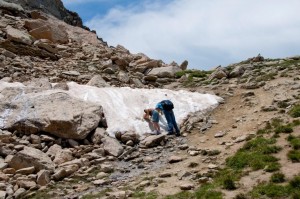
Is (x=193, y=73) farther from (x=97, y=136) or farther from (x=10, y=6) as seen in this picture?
(x=10, y=6)

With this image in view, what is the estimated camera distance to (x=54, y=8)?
49.8 meters

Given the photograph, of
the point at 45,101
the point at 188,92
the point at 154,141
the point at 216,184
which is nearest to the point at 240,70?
the point at 188,92

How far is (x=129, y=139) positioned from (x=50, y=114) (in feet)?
12.4

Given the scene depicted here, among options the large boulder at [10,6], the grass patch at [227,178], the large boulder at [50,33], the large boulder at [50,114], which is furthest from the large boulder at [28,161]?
the large boulder at [10,6]

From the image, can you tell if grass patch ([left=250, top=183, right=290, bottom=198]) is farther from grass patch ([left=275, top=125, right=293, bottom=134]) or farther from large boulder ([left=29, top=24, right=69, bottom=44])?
large boulder ([left=29, top=24, right=69, bottom=44])

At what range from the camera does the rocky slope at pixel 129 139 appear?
13.6 meters

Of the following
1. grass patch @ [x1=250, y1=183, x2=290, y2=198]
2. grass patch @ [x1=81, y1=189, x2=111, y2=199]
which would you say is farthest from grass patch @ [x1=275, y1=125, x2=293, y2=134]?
grass patch @ [x1=81, y1=189, x2=111, y2=199]

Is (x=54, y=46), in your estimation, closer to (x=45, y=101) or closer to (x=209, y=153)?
(x=45, y=101)

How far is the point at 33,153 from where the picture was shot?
615 inches

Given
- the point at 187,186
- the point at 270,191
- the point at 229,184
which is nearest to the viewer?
the point at 270,191

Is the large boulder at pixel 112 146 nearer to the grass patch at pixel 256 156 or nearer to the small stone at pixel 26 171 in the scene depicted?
the small stone at pixel 26 171

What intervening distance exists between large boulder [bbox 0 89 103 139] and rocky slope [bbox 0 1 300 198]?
0.05 m

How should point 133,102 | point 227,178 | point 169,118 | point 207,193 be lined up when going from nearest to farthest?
point 207,193
point 227,178
point 169,118
point 133,102

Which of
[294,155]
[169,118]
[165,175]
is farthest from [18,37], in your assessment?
[294,155]
